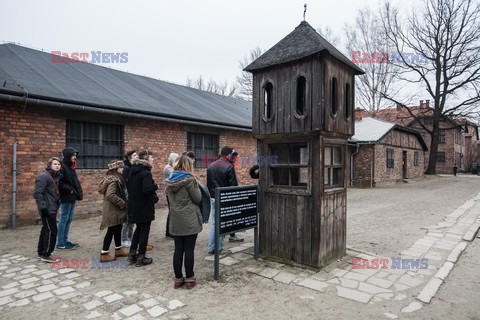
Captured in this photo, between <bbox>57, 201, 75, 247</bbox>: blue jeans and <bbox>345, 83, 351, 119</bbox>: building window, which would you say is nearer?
<bbox>345, 83, 351, 119</bbox>: building window

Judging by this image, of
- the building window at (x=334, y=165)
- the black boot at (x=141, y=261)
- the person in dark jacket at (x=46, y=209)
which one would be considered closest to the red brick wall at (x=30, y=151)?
the person in dark jacket at (x=46, y=209)

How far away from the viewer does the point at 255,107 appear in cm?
527

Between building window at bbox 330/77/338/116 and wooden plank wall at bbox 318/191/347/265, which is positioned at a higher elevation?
building window at bbox 330/77/338/116

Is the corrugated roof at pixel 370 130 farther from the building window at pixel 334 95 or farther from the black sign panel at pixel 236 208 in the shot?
the black sign panel at pixel 236 208

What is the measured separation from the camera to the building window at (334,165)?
516 centimetres

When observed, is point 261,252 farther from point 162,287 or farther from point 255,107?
point 255,107

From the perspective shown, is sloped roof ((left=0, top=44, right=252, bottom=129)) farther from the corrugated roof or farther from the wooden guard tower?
the corrugated roof

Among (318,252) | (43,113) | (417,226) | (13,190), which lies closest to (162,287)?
(318,252)

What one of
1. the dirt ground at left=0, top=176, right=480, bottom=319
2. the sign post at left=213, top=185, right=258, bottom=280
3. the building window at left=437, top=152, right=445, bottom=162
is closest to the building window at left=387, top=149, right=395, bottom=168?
the dirt ground at left=0, top=176, right=480, bottom=319

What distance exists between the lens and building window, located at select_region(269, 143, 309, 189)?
523 centimetres

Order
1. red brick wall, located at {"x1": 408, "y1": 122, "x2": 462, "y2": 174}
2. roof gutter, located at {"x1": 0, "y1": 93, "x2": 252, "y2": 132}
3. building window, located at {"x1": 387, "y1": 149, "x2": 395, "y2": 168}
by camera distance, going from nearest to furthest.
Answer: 1. roof gutter, located at {"x1": 0, "y1": 93, "x2": 252, "y2": 132}
2. building window, located at {"x1": 387, "y1": 149, "x2": 395, "y2": 168}
3. red brick wall, located at {"x1": 408, "y1": 122, "x2": 462, "y2": 174}

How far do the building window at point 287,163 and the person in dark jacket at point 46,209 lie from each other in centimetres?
359

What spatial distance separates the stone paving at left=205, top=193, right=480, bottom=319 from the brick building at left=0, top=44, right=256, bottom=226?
5.21 m

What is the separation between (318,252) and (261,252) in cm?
106
